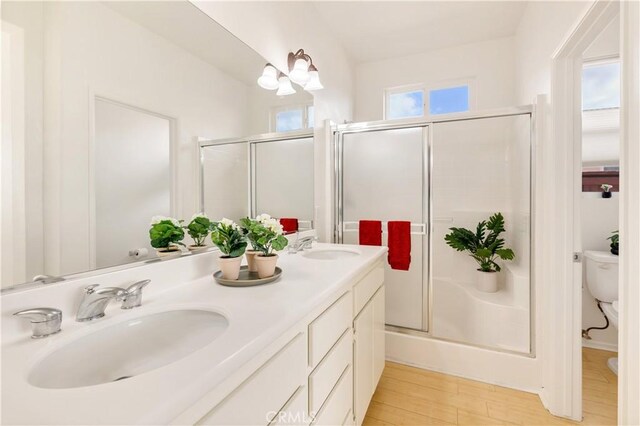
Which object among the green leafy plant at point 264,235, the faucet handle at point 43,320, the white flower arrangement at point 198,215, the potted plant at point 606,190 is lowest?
the faucet handle at point 43,320

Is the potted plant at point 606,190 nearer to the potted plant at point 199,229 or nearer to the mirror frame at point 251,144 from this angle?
the mirror frame at point 251,144

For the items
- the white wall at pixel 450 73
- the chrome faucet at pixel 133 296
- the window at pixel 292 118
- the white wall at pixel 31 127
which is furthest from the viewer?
the white wall at pixel 450 73

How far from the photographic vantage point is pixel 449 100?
3.04 meters

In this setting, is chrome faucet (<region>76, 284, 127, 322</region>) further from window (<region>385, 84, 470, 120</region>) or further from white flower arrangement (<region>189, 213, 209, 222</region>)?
window (<region>385, 84, 470, 120</region>)

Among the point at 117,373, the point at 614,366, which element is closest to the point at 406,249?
the point at 614,366

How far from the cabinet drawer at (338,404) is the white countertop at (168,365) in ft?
1.24

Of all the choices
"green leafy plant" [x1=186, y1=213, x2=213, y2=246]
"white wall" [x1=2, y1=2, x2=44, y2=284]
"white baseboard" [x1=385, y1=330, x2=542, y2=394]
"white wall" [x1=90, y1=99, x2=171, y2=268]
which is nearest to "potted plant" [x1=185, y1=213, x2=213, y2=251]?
"green leafy plant" [x1=186, y1=213, x2=213, y2=246]

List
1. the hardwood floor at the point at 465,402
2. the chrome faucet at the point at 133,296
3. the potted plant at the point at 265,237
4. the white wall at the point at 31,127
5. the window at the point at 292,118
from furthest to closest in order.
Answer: the window at the point at 292,118 < the hardwood floor at the point at 465,402 < the potted plant at the point at 265,237 < the chrome faucet at the point at 133,296 < the white wall at the point at 31,127

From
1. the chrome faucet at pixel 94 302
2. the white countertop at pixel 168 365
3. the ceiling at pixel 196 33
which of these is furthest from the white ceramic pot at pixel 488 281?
the chrome faucet at pixel 94 302

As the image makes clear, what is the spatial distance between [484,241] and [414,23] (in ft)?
6.38

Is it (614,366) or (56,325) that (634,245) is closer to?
(56,325)

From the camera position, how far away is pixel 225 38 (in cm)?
137

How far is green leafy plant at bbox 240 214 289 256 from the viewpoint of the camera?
123 cm

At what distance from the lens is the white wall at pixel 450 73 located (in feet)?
9.02
